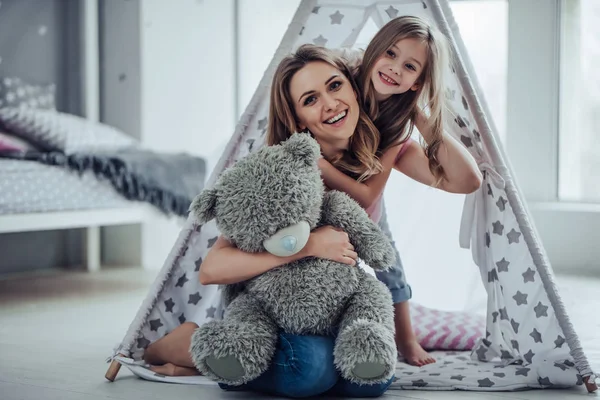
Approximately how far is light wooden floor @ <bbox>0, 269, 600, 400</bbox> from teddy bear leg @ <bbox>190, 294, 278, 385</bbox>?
0.47 ft

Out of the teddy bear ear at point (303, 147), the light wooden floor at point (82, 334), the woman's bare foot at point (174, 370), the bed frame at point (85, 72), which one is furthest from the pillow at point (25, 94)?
the teddy bear ear at point (303, 147)

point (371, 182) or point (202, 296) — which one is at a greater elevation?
point (371, 182)

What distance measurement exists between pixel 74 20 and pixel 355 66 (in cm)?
244

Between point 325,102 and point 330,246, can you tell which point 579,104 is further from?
point 330,246

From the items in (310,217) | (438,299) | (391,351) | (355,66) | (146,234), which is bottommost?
(146,234)

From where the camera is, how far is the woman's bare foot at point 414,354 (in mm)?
1800

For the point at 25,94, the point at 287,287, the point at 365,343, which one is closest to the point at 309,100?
the point at 287,287

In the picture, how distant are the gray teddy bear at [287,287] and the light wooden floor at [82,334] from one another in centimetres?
18

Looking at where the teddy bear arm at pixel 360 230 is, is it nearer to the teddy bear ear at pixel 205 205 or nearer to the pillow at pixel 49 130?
the teddy bear ear at pixel 205 205

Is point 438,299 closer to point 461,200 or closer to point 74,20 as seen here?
point 461,200

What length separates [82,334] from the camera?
221 cm

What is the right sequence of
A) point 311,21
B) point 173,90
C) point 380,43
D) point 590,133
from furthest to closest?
point 173,90, point 590,133, point 311,21, point 380,43

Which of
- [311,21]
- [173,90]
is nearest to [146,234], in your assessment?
[173,90]

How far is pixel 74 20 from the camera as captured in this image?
12.3 feet
